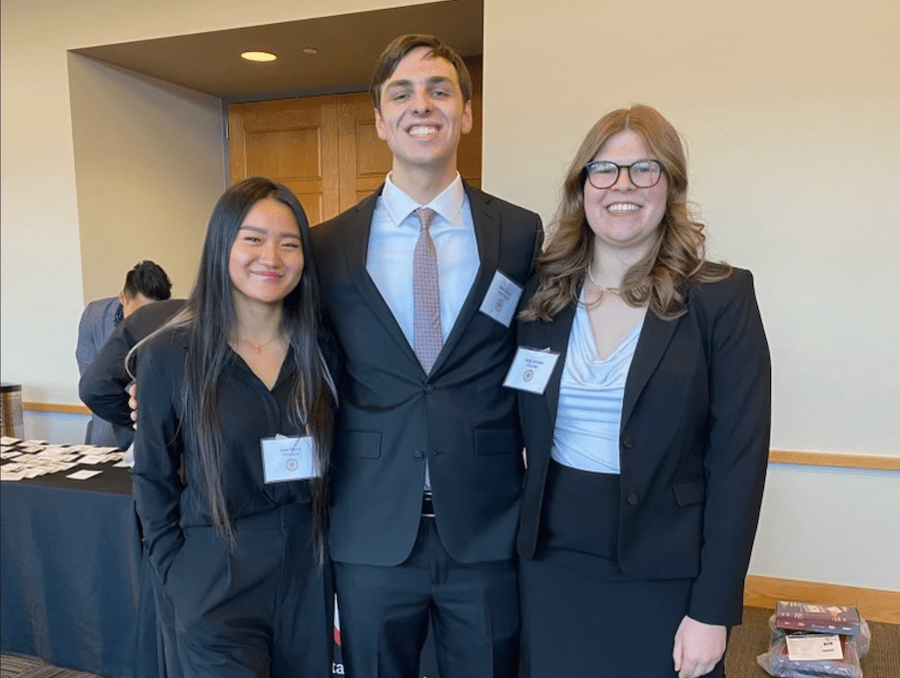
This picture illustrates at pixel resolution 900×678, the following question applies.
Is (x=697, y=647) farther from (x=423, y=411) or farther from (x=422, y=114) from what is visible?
(x=422, y=114)

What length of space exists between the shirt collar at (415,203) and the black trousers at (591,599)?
0.63 metres

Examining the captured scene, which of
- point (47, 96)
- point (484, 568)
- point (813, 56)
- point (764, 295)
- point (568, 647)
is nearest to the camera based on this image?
point (568, 647)

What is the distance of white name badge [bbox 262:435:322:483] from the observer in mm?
1457

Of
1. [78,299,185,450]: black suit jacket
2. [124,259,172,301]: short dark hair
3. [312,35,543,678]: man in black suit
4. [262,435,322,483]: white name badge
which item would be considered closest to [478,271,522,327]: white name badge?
[312,35,543,678]: man in black suit

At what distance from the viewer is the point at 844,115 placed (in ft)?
8.78

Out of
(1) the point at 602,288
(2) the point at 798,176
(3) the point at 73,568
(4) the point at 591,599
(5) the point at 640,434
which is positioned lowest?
(3) the point at 73,568

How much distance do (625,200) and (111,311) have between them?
301cm

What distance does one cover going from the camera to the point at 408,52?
1563mm

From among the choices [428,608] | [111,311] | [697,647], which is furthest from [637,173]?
[111,311]

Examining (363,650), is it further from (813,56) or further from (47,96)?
(47,96)

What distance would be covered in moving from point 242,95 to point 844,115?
3.88 metres

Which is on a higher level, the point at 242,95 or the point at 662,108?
the point at 242,95

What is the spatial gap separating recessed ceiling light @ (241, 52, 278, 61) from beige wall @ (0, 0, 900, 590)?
986 millimetres

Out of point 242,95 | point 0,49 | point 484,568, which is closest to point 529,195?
point 484,568
